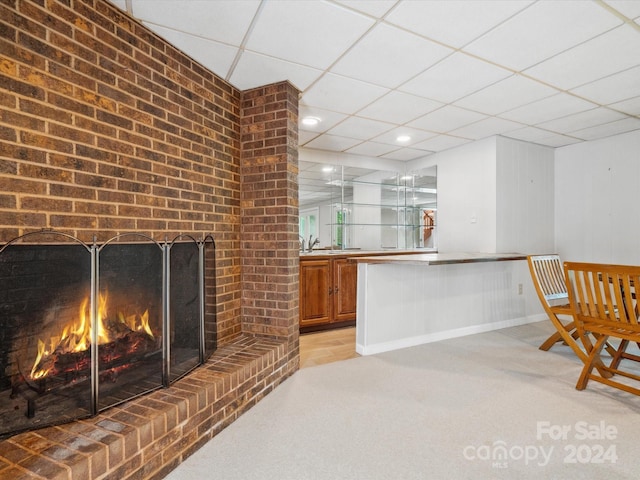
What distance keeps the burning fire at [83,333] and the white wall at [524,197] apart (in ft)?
12.9

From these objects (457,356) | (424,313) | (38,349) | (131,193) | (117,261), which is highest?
(131,193)

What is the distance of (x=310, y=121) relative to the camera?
11.5 feet

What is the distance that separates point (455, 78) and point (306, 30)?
4.24 feet

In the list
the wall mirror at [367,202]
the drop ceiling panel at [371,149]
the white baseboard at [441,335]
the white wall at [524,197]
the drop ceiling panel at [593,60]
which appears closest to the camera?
the drop ceiling panel at [593,60]

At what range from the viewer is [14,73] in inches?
51.5

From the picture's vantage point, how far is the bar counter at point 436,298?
10.1 ft

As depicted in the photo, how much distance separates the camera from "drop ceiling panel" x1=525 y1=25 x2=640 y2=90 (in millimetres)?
Answer: 2098

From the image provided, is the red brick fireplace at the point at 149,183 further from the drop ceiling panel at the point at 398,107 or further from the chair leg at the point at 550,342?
the chair leg at the point at 550,342

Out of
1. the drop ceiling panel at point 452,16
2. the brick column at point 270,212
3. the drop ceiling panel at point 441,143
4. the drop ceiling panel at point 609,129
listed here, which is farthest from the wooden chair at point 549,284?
the brick column at point 270,212

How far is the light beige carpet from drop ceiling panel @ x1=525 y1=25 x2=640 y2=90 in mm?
2344

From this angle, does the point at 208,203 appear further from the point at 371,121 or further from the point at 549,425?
the point at 549,425

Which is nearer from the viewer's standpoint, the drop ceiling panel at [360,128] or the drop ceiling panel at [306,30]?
the drop ceiling panel at [306,30]

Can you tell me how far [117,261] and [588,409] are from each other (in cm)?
289

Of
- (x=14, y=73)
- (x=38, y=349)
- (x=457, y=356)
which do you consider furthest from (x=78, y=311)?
(x=457, y=356)
